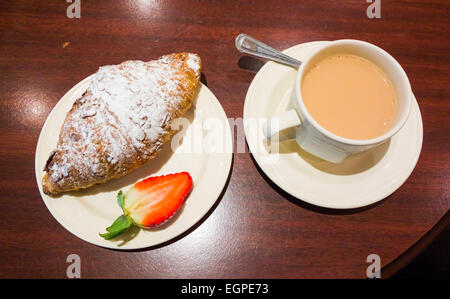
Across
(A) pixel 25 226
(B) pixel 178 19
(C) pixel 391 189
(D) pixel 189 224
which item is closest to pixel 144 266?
(D) pixel 189 224

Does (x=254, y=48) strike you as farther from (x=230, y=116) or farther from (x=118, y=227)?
(x=118, y=227)

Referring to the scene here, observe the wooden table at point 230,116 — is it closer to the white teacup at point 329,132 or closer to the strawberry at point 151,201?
the strawberry at point 151,201

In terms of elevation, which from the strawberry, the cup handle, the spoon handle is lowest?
the strawberry

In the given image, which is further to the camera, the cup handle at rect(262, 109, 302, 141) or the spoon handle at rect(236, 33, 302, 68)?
the spoon handle at rect(236, 33, 302, 68)

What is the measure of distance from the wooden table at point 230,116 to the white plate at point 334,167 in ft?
0.37

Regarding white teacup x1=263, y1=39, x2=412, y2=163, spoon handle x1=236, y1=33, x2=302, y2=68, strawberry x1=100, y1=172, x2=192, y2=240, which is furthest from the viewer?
spoon handle x1=236, y1=33, x2=302, y2=68

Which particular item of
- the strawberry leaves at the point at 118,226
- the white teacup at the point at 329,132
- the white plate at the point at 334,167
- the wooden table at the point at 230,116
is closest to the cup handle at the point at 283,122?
the white teacup at the point at 329,132

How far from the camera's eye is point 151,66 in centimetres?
75

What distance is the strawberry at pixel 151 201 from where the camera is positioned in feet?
2.28

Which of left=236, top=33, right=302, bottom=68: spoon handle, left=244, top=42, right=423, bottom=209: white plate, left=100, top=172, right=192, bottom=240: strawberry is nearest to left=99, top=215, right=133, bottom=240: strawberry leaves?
left=100, top=172, right=192, bottom=240: strawberry

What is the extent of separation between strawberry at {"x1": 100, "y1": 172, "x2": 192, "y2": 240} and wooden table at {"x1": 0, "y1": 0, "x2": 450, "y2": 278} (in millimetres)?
104

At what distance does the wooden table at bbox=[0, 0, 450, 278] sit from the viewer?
0.76 meters

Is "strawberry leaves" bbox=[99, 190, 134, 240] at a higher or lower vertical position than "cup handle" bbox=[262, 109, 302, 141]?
lower

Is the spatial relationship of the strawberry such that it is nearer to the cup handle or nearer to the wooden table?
the wooden table
